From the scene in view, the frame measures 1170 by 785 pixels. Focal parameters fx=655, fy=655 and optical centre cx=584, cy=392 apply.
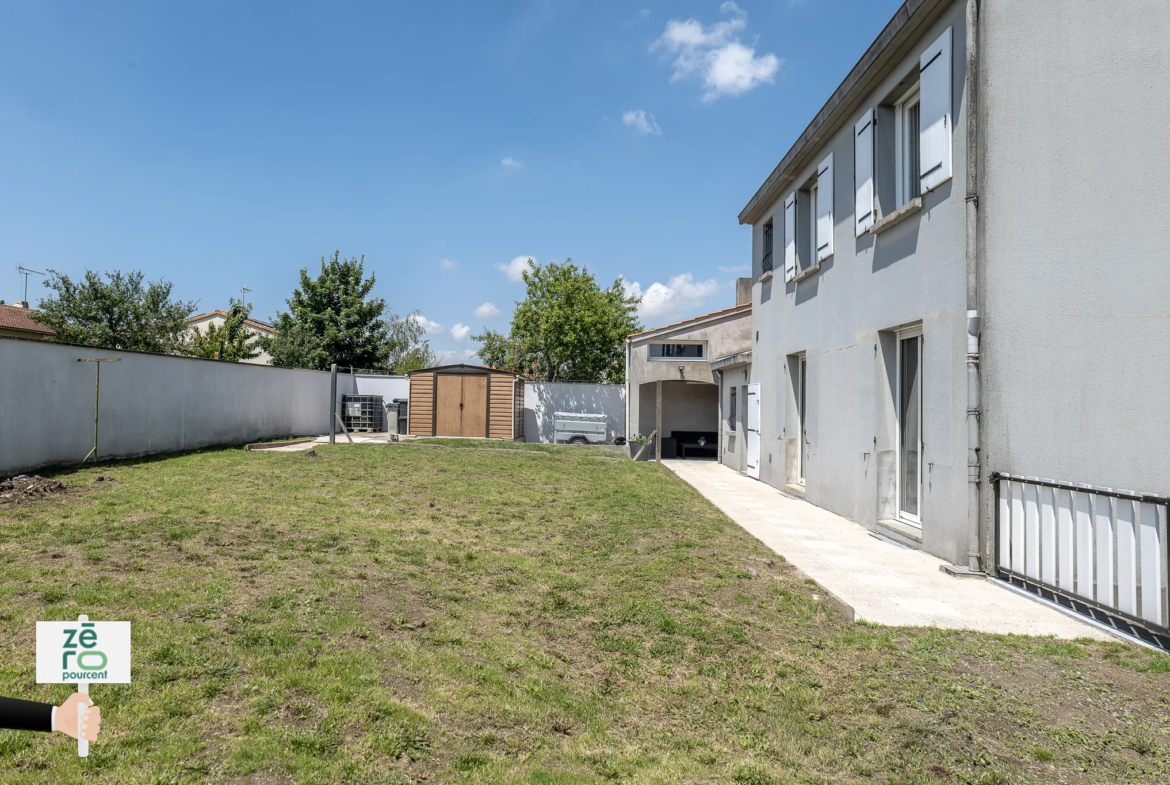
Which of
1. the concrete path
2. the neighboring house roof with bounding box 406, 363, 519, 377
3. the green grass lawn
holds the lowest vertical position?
the concrete path

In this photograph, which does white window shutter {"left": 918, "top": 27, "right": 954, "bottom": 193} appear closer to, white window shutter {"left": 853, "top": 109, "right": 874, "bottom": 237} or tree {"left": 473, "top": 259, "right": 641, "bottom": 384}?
white window shutter {"left": 853, "top": 109, "right": 874, "bottom": 237}

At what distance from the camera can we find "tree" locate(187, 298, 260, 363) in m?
26.9

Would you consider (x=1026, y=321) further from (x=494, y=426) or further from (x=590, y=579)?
(x=494, y=426)

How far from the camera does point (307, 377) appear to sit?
851 inches

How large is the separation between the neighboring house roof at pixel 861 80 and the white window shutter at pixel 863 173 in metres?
0.37

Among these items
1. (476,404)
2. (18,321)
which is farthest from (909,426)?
(18,321)

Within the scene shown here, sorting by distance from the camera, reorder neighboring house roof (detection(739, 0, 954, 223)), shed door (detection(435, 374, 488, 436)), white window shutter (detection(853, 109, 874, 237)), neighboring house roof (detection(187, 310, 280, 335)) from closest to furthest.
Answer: neighboring house roof (detection(739, 0, 954, 223)) < white window shutter (detection(853, 109, 874, 237)) < shed door (detection(435, 374, 488, 436)) < neighboring house roof (detection(187, 310, 280, 335))

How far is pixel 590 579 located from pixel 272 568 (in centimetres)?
253

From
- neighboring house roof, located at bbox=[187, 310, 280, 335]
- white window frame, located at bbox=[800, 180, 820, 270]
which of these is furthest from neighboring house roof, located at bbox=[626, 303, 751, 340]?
neighboring house roof, located at bbox=[187, 310, 280, 335]

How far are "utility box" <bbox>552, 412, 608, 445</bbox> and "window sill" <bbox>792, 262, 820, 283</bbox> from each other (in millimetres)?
12273

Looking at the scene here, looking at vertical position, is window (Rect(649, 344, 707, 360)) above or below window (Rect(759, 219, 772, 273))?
below

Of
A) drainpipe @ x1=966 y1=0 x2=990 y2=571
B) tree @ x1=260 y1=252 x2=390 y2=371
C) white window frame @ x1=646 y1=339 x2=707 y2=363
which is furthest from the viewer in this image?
tree @ x1=260 y1=252 x2=390 y2=371

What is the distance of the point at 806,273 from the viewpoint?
405 inches

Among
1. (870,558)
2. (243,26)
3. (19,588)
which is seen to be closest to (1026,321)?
(870,558)
